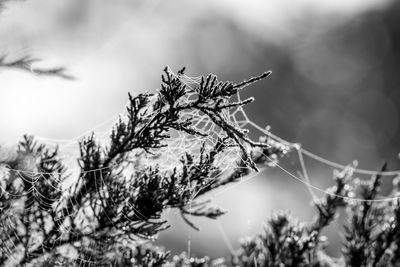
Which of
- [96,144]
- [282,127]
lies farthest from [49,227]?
[282,127]

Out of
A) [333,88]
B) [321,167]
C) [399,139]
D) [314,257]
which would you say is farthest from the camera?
[333,88]

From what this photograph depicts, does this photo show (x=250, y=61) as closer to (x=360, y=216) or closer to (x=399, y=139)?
(x=399, y=139)

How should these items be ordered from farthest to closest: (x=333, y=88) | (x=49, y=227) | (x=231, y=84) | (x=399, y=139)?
(x=333, y=88) → (x=399, y=139) → (x=49, y=227) → (x=231, y=84)

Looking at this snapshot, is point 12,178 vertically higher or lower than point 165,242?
lower

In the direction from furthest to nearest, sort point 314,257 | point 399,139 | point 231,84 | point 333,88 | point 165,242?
point 333,88
point 399,139
point 165,242
point 314,257
point 231,84

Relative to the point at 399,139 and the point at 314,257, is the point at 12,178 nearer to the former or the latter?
the point at 314,257

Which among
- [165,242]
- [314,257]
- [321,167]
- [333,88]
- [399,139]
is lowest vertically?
[314,257]

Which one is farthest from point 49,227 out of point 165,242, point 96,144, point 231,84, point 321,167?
point 321,167

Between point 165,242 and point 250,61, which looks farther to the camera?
point 250,61

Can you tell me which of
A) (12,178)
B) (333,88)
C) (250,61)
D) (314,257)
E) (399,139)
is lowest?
(314,257)
